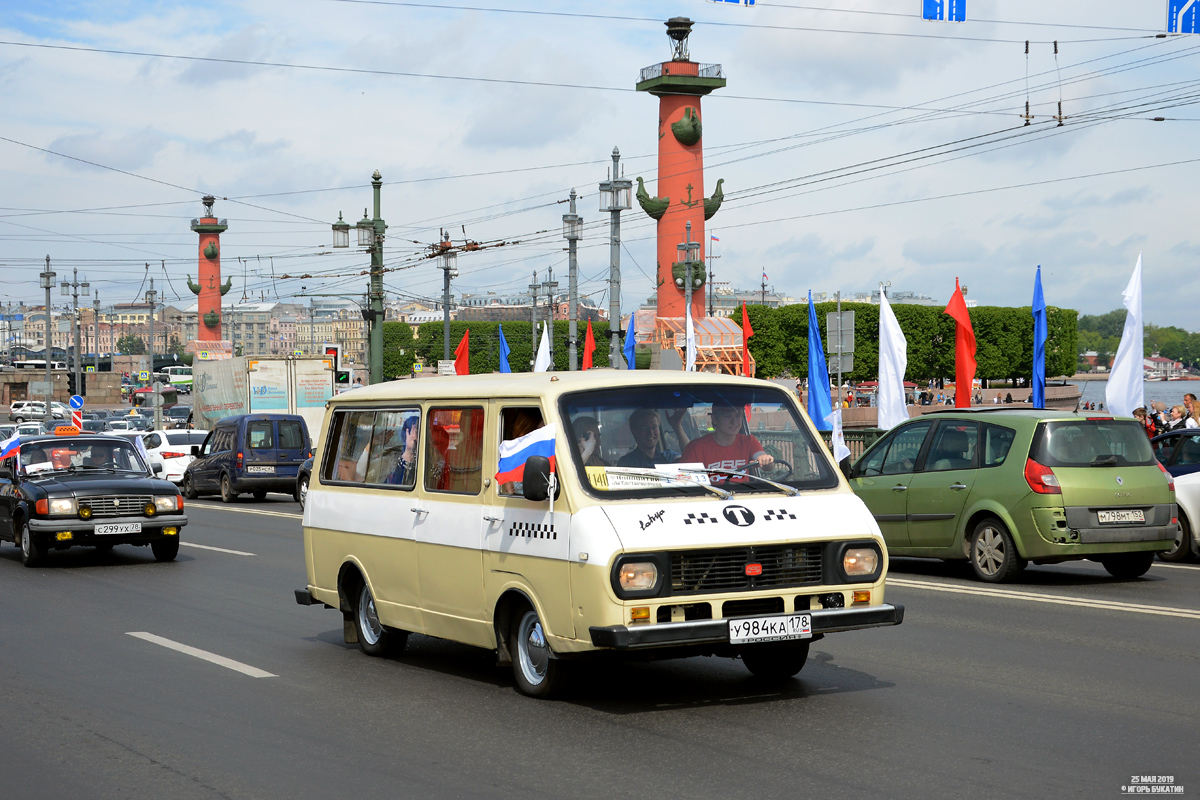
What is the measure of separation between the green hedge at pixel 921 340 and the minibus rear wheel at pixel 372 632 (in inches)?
3122

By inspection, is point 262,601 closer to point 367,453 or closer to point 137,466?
point 367,453

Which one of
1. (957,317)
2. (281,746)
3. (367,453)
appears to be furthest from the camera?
(957,317)

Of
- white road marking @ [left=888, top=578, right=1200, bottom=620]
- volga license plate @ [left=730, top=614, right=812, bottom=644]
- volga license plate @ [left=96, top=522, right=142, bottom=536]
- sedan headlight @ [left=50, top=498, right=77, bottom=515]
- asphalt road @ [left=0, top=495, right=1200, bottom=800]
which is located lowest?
white road marking @ [left=888, top=578, right=1200, bottom=620]

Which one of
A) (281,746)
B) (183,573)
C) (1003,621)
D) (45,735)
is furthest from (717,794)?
(183,573)

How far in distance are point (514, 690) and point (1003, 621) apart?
4.40 metres

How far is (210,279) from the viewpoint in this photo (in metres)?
121

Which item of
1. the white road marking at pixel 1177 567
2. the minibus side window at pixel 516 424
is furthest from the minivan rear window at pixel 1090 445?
the minibus side window at pixel 516 424

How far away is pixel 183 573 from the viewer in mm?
15797

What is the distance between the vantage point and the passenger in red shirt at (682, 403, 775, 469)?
25.9 feet

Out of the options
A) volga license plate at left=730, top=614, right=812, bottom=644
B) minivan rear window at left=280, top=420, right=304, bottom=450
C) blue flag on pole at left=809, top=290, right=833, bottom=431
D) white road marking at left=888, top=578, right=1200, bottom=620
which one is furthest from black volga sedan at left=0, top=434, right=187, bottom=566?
minivan rear window at left=280, top=420, right=304, bottom=450

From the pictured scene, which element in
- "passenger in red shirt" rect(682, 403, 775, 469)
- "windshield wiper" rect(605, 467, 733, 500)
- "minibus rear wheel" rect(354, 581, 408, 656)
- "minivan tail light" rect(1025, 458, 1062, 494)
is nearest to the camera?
"windshield wiper" rect(605, 467, 733, 500)

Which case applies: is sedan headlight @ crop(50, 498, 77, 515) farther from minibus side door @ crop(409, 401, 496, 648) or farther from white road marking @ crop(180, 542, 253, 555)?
minibus side door @ crop(409, 401, 496, 648)

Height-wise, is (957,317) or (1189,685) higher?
(957,317)

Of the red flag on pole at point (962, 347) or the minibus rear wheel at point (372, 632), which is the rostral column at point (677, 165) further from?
the minibus rear wheel at point (372, 632)
